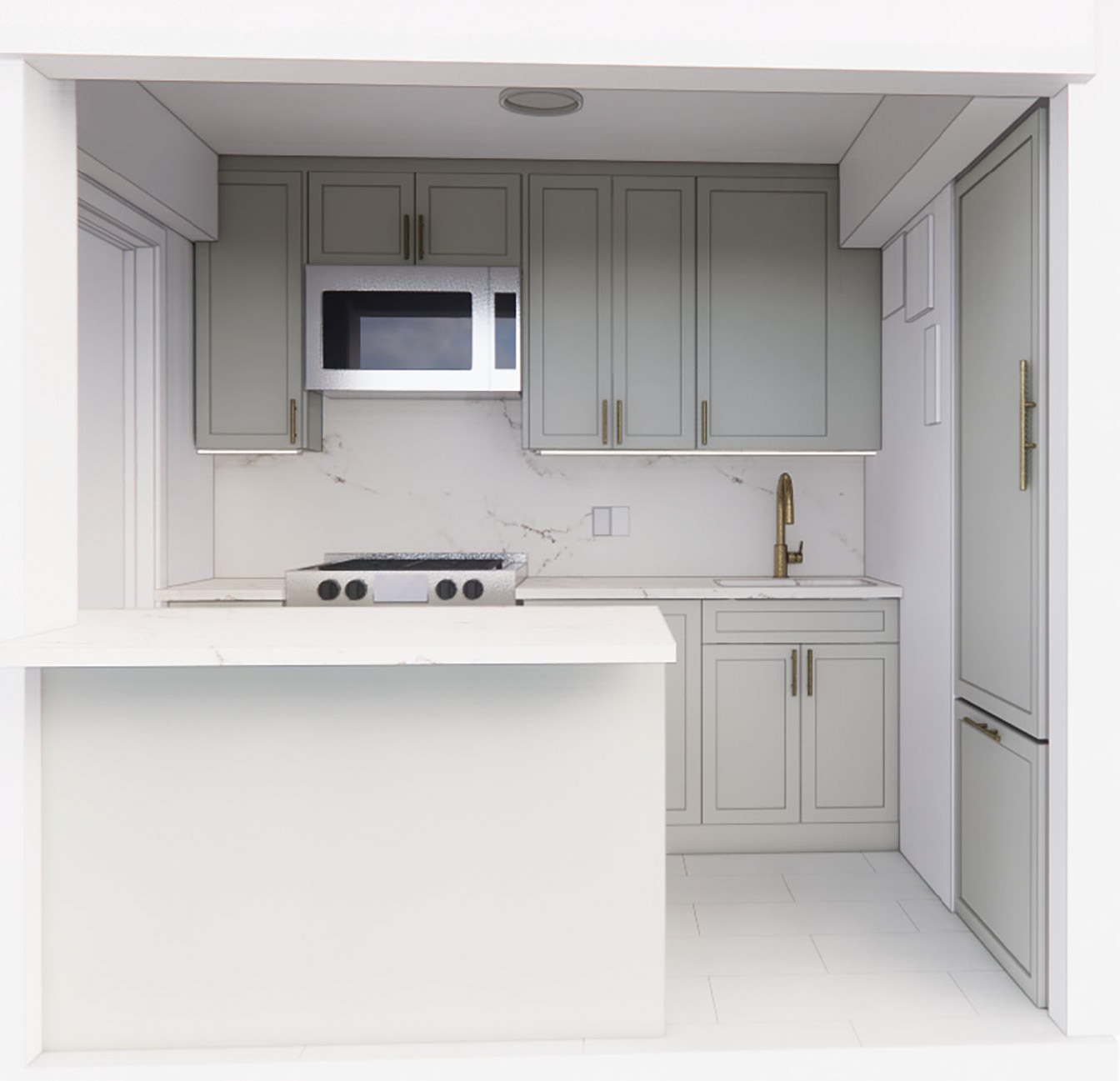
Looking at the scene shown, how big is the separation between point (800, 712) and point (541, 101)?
6.90 ft

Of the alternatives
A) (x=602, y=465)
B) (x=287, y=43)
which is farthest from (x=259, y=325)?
(x=287, y=43)

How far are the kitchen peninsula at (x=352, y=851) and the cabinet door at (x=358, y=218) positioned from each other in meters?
1.82

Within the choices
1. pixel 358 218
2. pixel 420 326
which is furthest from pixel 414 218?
pixel 420 326

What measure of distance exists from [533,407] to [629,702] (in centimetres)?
165

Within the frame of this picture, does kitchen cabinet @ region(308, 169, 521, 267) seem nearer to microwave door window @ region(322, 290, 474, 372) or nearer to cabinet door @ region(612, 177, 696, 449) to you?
microwave door window @ region(322, 290, 474, 372)

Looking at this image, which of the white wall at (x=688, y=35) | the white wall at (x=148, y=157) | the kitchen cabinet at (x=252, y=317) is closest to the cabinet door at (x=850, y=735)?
the white wall at (x=688, y=35)

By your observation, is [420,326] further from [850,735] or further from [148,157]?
[850,735]

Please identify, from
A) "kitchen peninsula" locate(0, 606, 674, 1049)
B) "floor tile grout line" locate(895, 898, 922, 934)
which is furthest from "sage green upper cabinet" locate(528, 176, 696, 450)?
"floor tile grout line" locate(895, 898, 922, 934)

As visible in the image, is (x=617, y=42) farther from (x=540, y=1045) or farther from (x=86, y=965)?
(x=86, y=965)

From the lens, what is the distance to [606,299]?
131 inches

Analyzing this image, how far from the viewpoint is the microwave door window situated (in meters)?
3.28

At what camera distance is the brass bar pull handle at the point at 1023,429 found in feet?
7.07

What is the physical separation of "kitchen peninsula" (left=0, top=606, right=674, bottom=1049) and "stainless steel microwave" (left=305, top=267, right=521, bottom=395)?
1.54 m

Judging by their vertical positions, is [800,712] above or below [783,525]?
below
